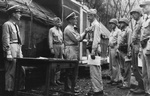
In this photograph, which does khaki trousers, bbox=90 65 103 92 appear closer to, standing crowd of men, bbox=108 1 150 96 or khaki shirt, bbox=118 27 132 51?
standing crowd of men, bbox=108 1 150 96

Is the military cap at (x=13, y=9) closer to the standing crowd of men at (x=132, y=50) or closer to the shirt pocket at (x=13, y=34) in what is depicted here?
the shirt pocket at (x=13, y=34)

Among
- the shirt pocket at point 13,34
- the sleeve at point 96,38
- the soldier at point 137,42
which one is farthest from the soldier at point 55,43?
the soldier at point 137,42

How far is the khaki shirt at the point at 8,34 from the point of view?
16.3 ft

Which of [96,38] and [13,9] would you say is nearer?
[13,9]

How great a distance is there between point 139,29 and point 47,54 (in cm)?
343

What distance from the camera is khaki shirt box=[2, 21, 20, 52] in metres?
4.97

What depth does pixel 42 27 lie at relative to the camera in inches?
287

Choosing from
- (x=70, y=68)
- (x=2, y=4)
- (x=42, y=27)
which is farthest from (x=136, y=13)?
(x=2, y=4)

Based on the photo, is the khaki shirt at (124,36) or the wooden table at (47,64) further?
the khaki shirt at (124,36)

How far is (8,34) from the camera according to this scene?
5059 mm

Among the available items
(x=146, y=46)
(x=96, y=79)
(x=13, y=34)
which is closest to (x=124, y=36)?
(x=146, y=46)

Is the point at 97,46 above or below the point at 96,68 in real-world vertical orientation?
above

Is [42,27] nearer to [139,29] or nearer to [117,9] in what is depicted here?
[139,29]

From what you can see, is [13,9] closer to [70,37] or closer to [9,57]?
[9,57]
